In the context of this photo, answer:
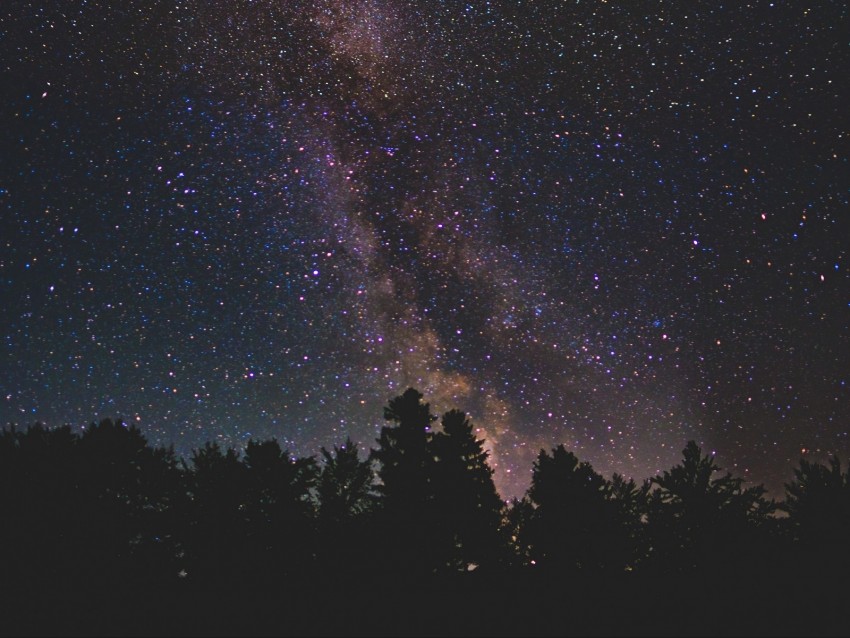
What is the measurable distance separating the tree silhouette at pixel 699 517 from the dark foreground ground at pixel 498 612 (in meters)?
5.56

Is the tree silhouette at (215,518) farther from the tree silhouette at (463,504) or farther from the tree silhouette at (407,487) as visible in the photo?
the tree silhouette at (463,504)

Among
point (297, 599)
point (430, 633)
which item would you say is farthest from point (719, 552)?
point (297, 599)

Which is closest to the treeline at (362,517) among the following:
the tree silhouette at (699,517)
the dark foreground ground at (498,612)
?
the tree silhouette at (699,517)

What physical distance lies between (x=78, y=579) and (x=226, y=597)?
8614 mm

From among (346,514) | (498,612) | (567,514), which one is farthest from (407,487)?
(498,612)

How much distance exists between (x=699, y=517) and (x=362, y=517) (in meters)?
13.1

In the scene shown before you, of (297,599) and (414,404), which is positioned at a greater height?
(414,404)

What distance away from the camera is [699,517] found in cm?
1516

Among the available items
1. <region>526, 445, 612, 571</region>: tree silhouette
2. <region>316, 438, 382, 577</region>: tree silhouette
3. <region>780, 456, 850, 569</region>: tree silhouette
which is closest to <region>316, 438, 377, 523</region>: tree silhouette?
<region>316, 438, 382, 577</region>: tree silhouette

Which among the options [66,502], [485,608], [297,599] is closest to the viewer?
[485,608]

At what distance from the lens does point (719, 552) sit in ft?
46.0

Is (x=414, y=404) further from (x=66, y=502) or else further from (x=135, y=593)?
(x=66, y=502)

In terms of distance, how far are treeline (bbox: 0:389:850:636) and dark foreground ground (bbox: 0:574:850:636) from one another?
3.00m

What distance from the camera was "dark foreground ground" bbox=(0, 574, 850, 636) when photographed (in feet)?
23.2
